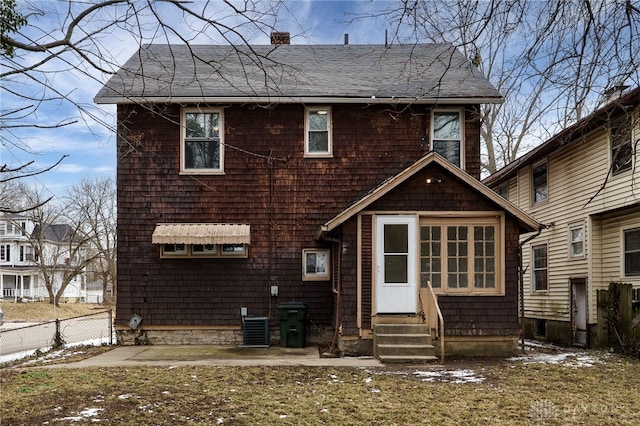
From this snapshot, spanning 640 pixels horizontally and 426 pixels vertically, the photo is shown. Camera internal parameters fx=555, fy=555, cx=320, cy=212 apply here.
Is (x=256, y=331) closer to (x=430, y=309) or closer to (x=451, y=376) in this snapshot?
(x=430, y=309)

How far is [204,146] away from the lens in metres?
13.2

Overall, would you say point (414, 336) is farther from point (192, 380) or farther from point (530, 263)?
point (530, 263)

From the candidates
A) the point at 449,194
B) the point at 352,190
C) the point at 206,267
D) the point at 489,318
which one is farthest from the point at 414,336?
the point at 206,267

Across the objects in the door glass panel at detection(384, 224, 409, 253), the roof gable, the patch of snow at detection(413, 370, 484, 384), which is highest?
the roof gable

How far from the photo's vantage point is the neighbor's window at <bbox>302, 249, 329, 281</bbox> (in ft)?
42.7

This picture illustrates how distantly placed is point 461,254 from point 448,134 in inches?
132

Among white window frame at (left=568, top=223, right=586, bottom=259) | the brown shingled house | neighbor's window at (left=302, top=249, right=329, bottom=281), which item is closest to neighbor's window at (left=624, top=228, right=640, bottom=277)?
white window frame at (left=568, top=223, right=586, bottom=259)

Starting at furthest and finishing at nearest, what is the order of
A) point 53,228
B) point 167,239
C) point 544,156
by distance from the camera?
point 53,228 → point 544,156 → point 167,239

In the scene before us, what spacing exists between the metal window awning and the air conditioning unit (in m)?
1.76

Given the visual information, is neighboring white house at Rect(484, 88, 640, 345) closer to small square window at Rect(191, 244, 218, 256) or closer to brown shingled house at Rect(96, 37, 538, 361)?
brown shingled house at Rect(96, 37, 538, 361)

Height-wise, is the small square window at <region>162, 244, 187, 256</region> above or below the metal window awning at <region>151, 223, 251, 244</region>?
below

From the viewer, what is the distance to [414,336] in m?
10.6

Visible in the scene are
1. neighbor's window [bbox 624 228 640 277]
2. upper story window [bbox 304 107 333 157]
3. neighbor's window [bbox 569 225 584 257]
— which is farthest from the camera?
neighbor's window [bbox 569 225 584 257]

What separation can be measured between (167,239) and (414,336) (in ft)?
18.8
